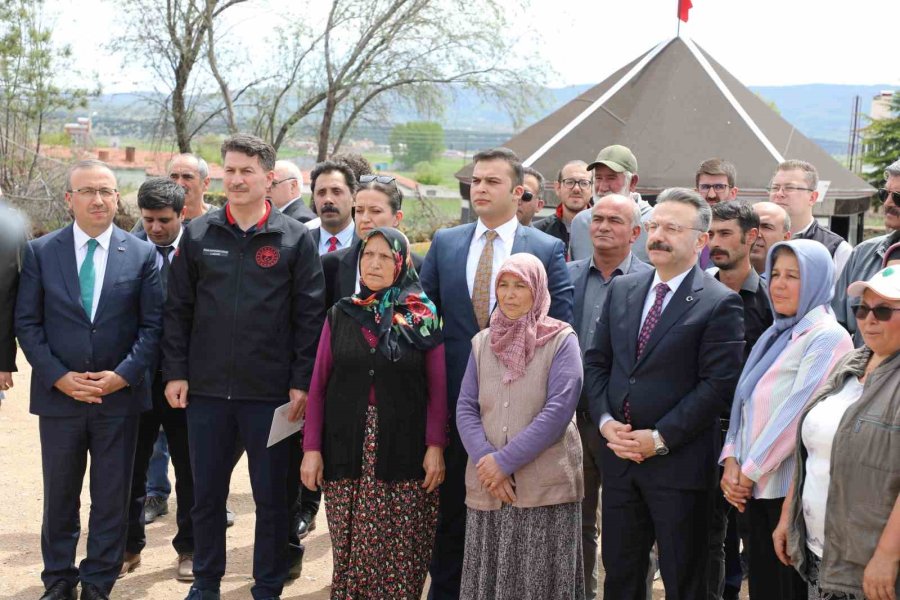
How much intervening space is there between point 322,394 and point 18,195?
14.8 metres

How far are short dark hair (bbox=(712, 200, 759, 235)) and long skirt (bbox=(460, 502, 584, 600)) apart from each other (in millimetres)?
1640

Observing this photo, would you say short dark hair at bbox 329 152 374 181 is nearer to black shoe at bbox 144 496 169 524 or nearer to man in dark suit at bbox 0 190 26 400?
man in dark suit at bbox 0 190 26 400

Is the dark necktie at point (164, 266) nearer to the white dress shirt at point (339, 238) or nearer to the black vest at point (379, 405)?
the white dress shirt at point (339, 238)

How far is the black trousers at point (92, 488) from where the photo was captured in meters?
4.81

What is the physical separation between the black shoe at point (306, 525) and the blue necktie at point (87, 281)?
1974mm

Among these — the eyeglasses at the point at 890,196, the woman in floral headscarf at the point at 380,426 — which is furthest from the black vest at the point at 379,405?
the eyeglasses at the point at 890,196

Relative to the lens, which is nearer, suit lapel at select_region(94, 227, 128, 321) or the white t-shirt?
the white t-shirt

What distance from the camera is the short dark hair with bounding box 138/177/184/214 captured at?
5.52 metres

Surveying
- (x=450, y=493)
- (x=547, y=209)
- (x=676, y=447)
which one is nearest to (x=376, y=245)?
(x=450, y=493)

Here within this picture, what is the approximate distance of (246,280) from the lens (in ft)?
15.3

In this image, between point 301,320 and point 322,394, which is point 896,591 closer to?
point 322,394

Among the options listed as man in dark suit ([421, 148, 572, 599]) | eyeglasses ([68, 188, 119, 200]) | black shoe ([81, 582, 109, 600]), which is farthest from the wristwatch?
eyeglasses ([68, 188, 119, 200])

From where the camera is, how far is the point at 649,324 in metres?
4.21

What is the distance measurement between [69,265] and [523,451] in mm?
2429
